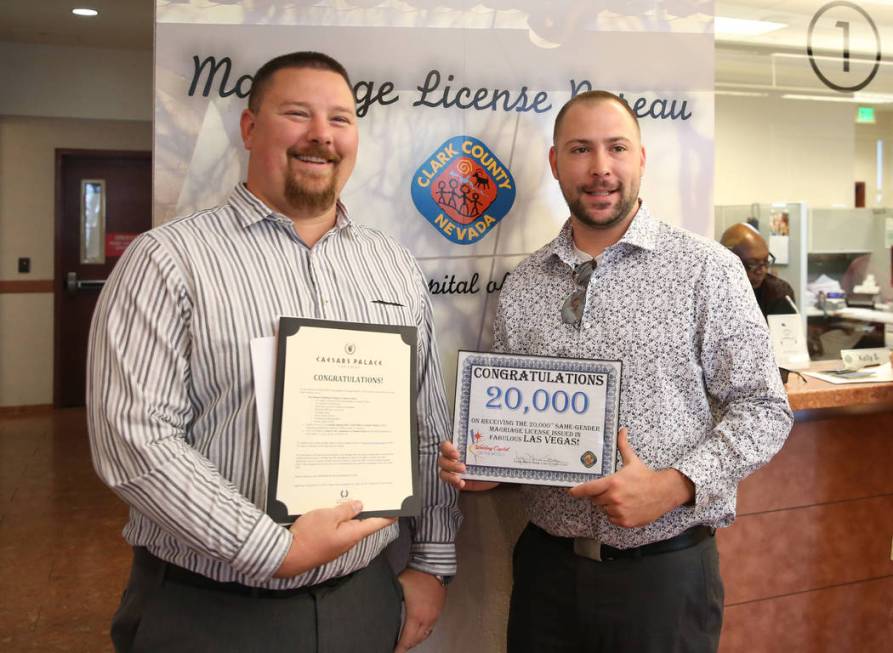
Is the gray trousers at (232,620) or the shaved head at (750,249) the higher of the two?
the shaved head at (750,249)

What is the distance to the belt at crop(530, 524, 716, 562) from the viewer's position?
183 centimetres

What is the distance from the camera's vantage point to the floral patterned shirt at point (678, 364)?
1.78 meters

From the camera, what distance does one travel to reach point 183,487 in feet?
4.74

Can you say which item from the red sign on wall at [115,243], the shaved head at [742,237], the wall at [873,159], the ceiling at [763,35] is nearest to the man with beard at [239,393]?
the shaved head at [742,237]

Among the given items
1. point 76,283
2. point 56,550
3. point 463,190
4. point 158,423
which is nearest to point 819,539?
point 463,190

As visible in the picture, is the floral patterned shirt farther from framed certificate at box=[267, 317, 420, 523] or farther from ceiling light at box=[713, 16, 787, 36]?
ceiling light at box=[713, 16, 787, 36]

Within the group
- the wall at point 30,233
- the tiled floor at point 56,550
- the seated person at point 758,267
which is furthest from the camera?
the wall at point 30,233

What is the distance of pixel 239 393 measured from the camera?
5.16 ft

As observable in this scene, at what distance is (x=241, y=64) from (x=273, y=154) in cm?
61

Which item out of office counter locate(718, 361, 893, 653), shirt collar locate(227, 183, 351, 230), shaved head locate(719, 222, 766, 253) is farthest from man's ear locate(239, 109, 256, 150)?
shaved head locate(719, 222, 766, 253)

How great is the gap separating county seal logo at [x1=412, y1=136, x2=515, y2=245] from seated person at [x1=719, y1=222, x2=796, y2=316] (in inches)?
45.0

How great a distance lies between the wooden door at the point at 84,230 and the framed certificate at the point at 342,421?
6.91 m

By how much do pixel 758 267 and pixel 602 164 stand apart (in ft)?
4.76

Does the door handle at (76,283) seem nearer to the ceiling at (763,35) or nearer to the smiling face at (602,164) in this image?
the ceiling at (763,35)
